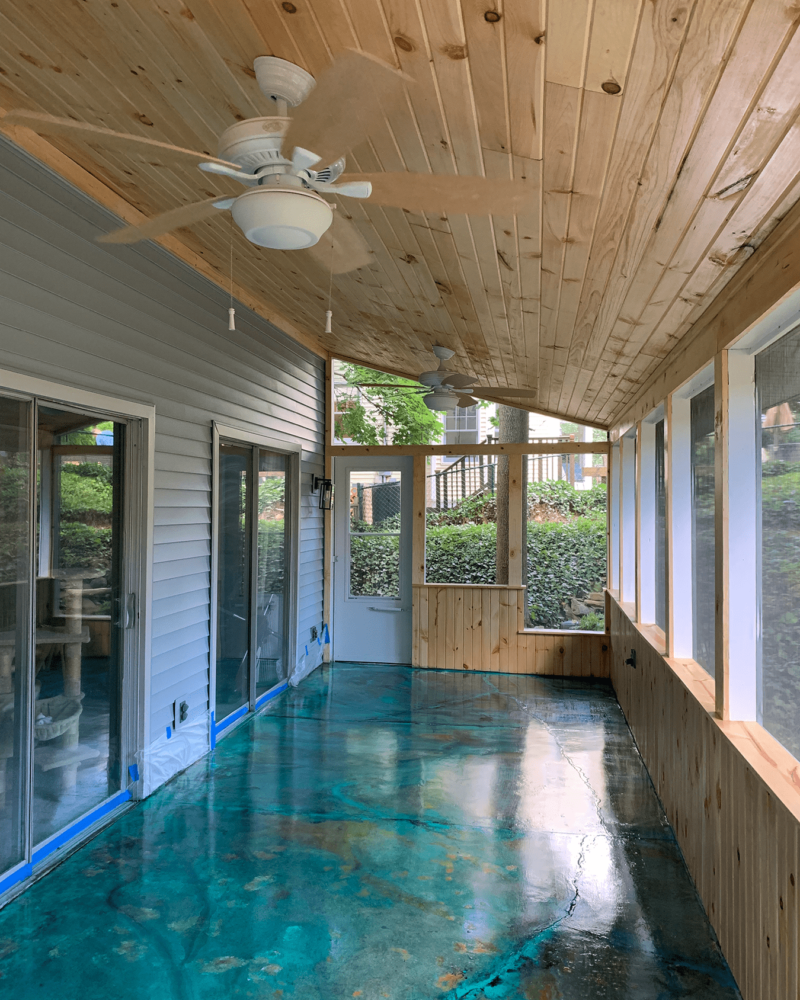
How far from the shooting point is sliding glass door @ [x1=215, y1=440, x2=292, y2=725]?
500 cm

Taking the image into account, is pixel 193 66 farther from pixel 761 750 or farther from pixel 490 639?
pixel 490 639

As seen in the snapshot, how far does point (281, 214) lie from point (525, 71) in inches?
27.8

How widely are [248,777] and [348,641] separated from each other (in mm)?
3222

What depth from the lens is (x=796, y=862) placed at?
5.82 feet

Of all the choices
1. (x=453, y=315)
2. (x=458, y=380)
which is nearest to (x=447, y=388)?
(x=458, y=380)

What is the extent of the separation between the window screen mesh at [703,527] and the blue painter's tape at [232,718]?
10.2 feet

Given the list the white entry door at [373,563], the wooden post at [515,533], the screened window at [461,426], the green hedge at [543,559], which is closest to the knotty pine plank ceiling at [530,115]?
the wooden post at [515,533]

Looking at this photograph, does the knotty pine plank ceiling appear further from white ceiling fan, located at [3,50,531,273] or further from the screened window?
the screened window

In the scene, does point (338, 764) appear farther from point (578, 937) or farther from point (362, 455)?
point (362, 455)

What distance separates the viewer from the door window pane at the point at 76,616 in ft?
10.3

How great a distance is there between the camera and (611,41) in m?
1.49

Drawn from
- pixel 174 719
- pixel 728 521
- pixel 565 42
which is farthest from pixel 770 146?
pixel 174 719

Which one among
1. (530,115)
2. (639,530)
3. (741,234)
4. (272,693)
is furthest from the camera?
(272,693)

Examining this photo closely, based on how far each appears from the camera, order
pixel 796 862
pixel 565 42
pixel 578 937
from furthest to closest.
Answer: pixel 578 937, pixel 796 862, pixel 565 42
